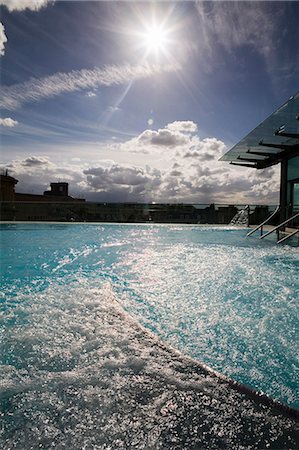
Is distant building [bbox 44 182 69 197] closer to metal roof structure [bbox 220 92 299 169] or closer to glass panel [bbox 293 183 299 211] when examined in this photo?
metal roof structure [bbox 220 92 299 169]

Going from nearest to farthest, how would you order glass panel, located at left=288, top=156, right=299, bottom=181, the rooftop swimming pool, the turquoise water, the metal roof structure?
the rooftop swimming pool < the turquoise water < the metal roof structure < glass panel, located at left=288, top=156, right=299, bottom=181

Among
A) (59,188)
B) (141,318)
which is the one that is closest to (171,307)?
(141,318)

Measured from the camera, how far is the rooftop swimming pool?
5.97ft

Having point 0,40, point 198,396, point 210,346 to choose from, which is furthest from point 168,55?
point 198,396

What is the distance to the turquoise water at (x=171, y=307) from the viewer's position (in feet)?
6.57

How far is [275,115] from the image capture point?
27.3 feet

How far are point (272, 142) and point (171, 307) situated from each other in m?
10.4

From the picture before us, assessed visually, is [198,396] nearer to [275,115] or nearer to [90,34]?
[90,34]

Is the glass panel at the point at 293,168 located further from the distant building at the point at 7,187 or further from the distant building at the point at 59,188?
the distant building at the point at 59,188

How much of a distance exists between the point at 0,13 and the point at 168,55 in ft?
12.2

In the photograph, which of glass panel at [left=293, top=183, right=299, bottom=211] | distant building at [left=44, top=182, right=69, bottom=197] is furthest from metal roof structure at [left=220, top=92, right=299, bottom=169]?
distant building at [left=44, top=182, right=69, bottom=197]

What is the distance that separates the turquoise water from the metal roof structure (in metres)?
4.72

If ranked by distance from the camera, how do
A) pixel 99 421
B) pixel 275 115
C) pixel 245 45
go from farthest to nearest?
pixel 275 115 < pixel 245 45 < pixel 99 421

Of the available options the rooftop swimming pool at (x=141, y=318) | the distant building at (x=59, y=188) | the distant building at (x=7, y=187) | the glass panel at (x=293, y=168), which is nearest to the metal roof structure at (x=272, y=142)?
the glass panel at (x=293, y=168)
